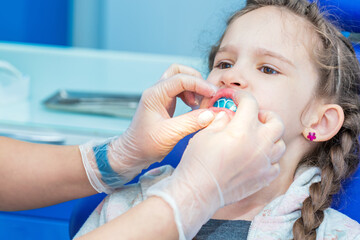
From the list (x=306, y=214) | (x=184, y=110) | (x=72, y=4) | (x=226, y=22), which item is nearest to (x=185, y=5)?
(x=72, y=4)

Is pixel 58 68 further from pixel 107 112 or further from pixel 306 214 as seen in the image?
pixel 306 214

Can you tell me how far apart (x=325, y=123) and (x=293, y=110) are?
12 centimetres

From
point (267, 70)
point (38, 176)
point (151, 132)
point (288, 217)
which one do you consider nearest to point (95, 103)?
point (38, 176)

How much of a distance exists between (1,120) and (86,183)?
0.84 m

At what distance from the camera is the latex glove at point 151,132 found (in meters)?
1.13

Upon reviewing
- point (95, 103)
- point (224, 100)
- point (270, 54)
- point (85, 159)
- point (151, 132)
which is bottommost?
point (95, 103)

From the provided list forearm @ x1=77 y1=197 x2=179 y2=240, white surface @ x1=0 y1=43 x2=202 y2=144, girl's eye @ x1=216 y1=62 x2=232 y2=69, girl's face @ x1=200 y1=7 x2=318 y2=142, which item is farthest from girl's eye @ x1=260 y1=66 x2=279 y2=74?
white surface @ x1=0 y1=43 x2=202 y2=144

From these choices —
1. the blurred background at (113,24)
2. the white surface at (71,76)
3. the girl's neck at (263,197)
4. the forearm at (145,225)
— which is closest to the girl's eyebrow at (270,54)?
the girl's neck at (263,197)

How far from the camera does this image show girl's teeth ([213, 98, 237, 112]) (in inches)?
44.1

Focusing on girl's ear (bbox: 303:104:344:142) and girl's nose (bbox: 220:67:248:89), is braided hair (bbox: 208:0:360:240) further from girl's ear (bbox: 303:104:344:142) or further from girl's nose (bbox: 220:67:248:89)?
girl's nose (bbox: 220:67:248:89)

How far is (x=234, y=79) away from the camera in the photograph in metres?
1.16

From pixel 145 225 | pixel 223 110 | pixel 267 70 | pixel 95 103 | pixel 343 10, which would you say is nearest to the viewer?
pixel 145 225

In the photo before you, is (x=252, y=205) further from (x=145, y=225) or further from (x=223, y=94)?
(x=145, y=225)

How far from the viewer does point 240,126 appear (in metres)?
0.97
